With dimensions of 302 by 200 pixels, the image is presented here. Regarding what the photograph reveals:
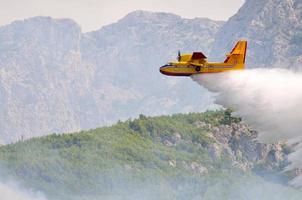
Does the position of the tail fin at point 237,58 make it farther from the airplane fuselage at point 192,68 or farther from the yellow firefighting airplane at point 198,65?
the airplane fuselage at point 192,68

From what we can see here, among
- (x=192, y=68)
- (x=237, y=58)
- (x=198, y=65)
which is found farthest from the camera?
(x=237, y=58)

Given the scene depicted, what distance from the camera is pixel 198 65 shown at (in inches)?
4651

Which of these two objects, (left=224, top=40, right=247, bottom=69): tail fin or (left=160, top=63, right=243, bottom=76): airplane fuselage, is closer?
(left=160, top=63, right=243, bottom=76): airplane fuselage

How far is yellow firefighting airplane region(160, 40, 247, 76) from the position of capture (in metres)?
118

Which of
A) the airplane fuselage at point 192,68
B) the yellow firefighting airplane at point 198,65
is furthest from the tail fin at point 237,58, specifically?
the airplane fuselage at point 192,68

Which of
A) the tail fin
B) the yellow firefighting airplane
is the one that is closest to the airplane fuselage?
the yellow firefighting airplane

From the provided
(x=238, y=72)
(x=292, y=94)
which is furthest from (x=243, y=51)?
(x=292, y=94)

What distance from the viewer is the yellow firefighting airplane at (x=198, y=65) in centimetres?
11819

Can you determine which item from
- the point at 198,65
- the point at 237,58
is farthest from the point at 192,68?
the point at 237,58

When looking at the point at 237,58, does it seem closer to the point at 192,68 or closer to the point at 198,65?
the point at 198,65

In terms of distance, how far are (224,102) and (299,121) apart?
41.2 feet

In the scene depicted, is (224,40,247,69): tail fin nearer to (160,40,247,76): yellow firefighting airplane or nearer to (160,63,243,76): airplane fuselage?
(160,40,247,76): yellow firefighting airplane

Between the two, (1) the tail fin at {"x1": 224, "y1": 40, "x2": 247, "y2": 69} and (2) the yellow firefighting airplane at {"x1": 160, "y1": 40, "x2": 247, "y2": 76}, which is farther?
(1) the tail fin at {"x1": 224, "y1": 40, "x2": 247, "y2": 69}

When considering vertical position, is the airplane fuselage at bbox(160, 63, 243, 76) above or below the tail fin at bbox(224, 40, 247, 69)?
below
